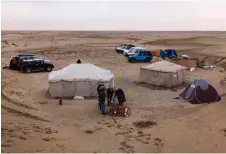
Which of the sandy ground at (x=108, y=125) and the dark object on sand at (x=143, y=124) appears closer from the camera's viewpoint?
the sandy ground at (x=108, y=125)

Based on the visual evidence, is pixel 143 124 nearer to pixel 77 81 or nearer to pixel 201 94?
pixel 201 94

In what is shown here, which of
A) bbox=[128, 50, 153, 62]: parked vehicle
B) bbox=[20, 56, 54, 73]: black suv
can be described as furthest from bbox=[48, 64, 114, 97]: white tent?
bbox=[128, 50, 153, 62]: parked vehicle

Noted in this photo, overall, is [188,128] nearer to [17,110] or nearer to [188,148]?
[188,148]

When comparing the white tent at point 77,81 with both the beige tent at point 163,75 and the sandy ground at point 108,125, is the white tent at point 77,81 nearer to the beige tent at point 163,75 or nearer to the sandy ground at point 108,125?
the sandy ground at point 108,125

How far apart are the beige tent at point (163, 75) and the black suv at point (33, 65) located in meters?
9.53

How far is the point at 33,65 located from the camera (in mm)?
28781

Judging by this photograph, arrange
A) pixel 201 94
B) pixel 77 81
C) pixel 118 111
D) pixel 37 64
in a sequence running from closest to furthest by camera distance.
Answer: pixel 118 111
pixel 201 94
pixel 77 81
pixel 37 64

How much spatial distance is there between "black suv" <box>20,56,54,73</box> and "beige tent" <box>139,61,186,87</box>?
31.3ft

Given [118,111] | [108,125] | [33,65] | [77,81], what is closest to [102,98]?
[118,111]

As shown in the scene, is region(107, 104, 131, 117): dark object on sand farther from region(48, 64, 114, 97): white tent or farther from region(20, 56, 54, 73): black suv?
region(20, 56, 54, 73): black suv

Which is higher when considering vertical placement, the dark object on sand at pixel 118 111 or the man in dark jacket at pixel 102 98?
the man in dark jacket at pixel 102 98

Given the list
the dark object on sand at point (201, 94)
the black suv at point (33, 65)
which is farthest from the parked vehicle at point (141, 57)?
the dark object on sand at point (201, 94)

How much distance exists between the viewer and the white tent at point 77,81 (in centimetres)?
1886

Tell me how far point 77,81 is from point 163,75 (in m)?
6.67
